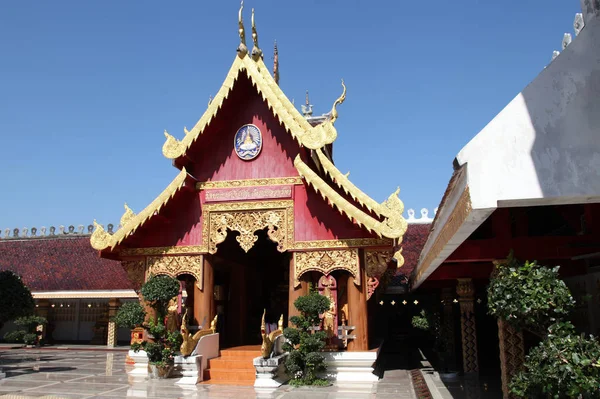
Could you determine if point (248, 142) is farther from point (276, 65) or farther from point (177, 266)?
point (276, 65)

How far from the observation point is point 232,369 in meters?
10.7

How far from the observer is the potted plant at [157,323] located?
10250 millimetres

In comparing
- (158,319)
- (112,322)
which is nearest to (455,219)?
(158,319)

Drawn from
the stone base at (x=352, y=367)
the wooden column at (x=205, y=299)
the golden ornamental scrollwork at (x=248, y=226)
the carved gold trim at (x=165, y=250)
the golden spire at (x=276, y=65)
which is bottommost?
the stone base at (x=352, y=367)

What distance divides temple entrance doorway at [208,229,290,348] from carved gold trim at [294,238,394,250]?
1.34 metres

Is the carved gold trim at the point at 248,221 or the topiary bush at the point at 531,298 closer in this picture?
the topiary bush at the point at 531,298

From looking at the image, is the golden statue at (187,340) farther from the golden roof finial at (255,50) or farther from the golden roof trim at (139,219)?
the golden roof finial at (255,50)

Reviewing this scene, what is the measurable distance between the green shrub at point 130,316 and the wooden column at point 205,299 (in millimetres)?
1276

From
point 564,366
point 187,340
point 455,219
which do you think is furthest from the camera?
point 187,340

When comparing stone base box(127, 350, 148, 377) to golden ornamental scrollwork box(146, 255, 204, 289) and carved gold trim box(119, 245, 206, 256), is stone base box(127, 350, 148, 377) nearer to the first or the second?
golden ornamental scrollwork box(146, 255, 204, 289)

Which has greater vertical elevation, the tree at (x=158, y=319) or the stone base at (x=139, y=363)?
the tree at (x=158, y=319)

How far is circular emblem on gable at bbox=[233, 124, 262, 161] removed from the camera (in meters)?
11.9

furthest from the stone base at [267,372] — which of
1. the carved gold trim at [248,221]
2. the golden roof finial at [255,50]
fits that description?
the golden roof finial at [255,50]

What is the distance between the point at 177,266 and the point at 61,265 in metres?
13.3
